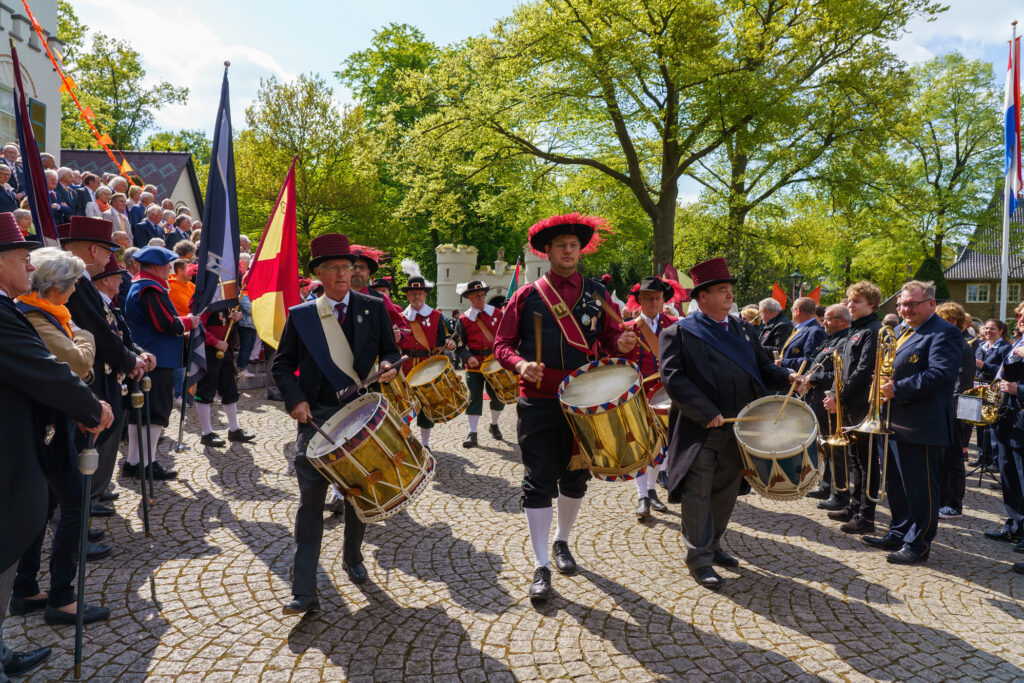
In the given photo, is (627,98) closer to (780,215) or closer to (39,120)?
(780,215)

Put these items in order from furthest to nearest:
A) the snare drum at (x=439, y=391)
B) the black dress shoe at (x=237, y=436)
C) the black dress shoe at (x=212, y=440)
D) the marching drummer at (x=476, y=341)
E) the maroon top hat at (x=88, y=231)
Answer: the marching drummer at (x=476, y=341) < the black dress shoe at (x=237, y=436) < the black dress shoe at (x=212, y=440) < the snare drum at (x=439, y=391) < the maroon top hat at (x=88, y=231)

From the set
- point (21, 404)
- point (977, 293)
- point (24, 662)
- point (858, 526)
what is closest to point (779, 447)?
point (858, 526)

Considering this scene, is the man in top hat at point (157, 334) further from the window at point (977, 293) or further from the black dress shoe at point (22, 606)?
the window at point (977, 293)

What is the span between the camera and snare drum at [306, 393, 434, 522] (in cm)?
363

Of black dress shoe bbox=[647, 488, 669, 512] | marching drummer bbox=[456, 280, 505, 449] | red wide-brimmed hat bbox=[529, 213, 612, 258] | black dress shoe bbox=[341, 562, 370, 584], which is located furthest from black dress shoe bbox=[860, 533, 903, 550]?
marching drummer bbox=[456, 280, 505, 449]

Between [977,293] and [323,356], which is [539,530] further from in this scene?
[977,293]

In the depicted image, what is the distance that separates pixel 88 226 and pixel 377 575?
11.1 ft

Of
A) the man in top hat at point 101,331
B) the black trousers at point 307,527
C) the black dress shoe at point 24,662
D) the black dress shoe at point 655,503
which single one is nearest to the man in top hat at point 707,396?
the black dress shoe at point 655,503

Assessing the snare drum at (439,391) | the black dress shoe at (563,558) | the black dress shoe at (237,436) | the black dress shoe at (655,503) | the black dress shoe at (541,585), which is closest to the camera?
the black dress shoe at (541,585)

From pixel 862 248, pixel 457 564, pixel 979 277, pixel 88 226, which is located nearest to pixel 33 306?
pixel 88 226

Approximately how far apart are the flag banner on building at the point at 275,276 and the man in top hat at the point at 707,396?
3908 millimetres

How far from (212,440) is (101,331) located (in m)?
3.71

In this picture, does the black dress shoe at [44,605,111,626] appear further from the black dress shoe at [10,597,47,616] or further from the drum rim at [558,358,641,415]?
the drum rim at [558,358,641,415]

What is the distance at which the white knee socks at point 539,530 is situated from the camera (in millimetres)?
4355
